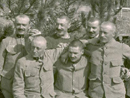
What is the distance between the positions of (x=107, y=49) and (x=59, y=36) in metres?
0.83

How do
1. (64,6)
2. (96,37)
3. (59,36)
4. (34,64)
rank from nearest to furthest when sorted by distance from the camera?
(34,64)
(96,37)
(59,36)
(64,6)

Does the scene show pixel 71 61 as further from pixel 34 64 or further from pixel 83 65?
pixel 34 64

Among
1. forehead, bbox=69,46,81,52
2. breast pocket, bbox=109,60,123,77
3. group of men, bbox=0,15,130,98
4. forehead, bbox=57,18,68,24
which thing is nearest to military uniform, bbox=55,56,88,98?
group of men, bbox=0,15,130,98

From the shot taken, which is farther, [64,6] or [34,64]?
[64,6]

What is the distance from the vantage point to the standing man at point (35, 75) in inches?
144

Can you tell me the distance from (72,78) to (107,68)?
0.49 meters

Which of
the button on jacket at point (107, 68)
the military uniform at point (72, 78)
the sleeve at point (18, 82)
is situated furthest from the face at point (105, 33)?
the sleeve at point (18, 82)

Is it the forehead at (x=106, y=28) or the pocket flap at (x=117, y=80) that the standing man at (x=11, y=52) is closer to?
the forehead at (x=106, y=28)

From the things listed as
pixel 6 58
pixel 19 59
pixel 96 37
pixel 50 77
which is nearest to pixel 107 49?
pixel 96 37

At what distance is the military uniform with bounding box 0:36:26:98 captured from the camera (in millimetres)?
4000

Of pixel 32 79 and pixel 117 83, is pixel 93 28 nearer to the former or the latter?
pixel 117 83

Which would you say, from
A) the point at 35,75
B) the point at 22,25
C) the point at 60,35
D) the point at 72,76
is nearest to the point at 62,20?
the point at 60,35

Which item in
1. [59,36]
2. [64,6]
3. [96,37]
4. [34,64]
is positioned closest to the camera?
[34,64]

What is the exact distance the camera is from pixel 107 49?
3.79 metres
